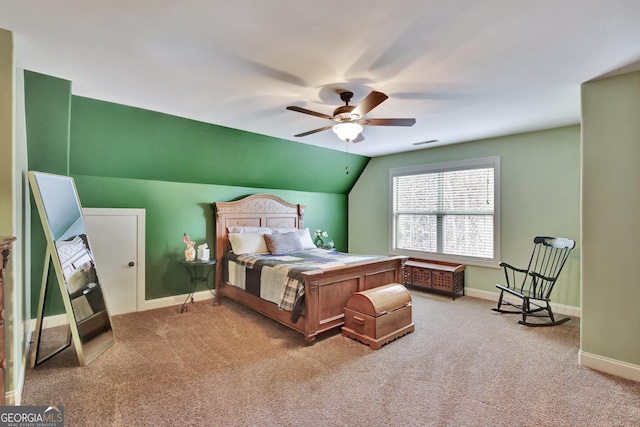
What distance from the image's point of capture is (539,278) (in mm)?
4133

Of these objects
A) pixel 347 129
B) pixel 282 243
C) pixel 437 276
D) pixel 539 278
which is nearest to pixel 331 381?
pixel 347 129

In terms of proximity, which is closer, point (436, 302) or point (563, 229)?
point (563, 229)

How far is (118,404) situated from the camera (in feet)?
6.81

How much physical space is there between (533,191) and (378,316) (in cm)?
302

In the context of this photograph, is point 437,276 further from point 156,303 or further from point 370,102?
point 156,303

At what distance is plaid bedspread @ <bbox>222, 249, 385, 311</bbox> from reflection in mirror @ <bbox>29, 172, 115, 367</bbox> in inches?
58.7

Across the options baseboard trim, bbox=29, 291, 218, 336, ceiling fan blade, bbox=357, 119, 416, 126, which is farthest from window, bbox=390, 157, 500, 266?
baseboard trim, bbox=29, 291, 218, 336

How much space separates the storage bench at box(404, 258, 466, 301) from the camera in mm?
4596

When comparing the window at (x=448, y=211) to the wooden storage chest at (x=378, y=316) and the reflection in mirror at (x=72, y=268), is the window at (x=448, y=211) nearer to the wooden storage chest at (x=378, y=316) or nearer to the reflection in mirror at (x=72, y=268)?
the wooden storage chest at (x=378, y=316)

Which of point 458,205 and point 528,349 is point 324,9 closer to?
point 528,349

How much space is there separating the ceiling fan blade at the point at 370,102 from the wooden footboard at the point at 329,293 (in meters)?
1.57

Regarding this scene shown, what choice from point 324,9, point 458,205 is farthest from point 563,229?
point 324,9

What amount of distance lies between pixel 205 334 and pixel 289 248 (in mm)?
1707

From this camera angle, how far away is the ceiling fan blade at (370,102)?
7.26 ft
